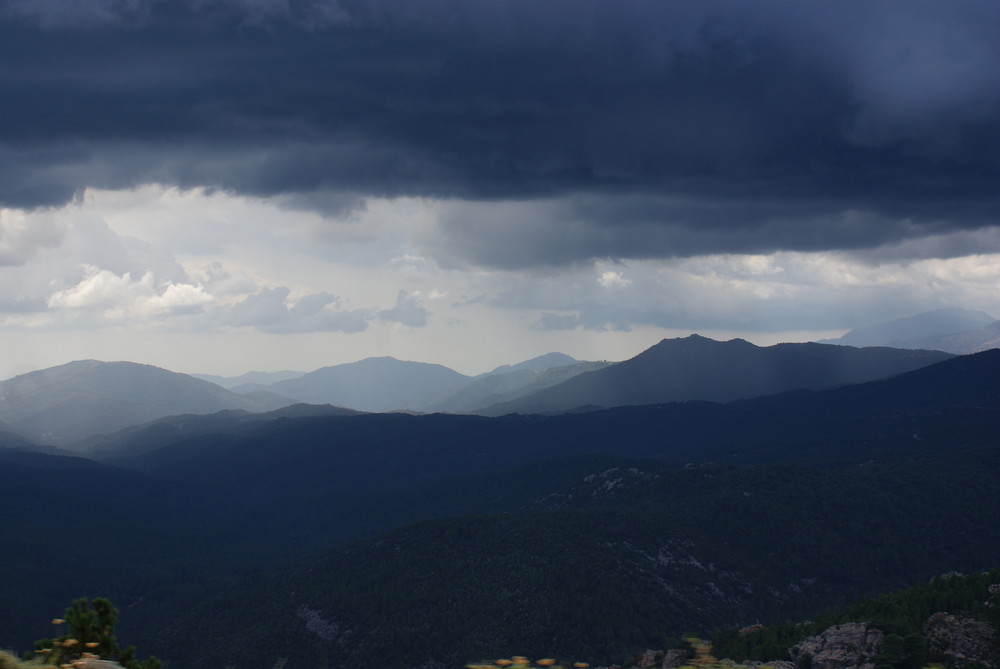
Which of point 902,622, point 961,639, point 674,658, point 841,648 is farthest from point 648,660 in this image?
point 961,639

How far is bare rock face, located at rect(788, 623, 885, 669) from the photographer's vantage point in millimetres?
44031

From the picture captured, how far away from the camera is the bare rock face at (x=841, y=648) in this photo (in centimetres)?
4403

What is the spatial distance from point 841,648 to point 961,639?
599 cm

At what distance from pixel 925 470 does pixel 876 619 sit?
149 meters

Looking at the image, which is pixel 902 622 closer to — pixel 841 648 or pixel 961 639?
pixel 841 648

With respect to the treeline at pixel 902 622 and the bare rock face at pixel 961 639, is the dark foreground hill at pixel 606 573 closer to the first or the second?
the treeline at pixel 902 622

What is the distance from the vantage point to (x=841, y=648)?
46.1 metres

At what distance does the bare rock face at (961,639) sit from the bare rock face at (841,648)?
8.81 feet

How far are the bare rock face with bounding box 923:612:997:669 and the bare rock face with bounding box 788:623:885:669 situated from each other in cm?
269

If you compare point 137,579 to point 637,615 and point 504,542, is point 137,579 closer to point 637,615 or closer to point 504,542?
point 504,542

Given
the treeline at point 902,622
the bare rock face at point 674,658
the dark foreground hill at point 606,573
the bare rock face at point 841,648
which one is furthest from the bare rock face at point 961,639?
the dark foreground hill at point 606,573

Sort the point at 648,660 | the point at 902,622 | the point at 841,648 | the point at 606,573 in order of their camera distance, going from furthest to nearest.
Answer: the point at 606,573 → the point at 648,660 → the point at 902,622 → the point at 841,648

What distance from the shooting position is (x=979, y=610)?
149 feet

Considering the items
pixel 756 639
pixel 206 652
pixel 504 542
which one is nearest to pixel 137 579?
pixel 206 652
